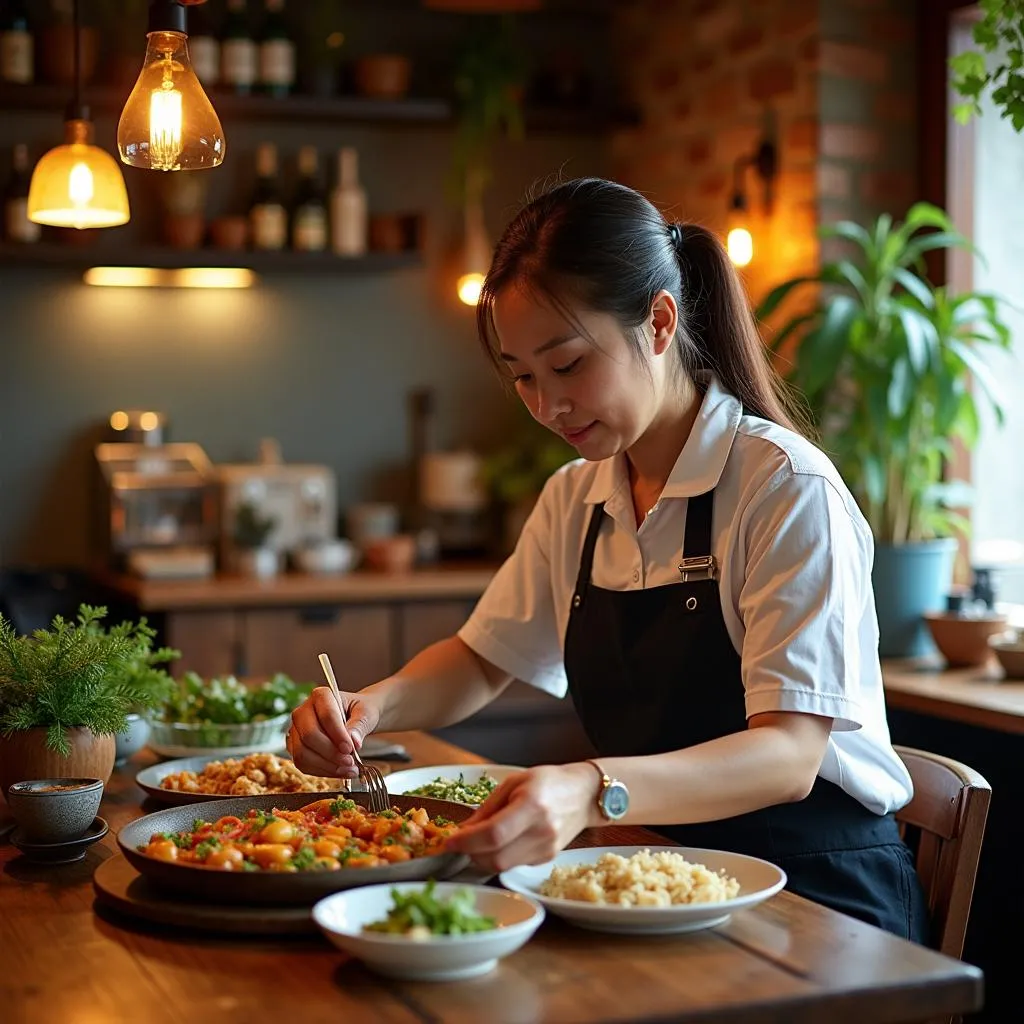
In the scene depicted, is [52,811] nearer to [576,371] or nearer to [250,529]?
[576,371]

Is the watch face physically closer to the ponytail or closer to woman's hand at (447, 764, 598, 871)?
woman's hand at (447, 764, 598, 871)

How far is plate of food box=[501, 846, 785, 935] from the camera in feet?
4.55

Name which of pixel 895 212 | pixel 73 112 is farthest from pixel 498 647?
pixel 895 212

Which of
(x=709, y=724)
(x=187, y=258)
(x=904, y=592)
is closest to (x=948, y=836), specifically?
(x=709, y=724)

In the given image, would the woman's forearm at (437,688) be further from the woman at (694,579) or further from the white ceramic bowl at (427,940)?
the white ceramic bowl at (427,940)

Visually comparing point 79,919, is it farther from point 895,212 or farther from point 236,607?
point 895,212

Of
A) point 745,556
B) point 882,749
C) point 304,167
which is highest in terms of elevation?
point 304,167

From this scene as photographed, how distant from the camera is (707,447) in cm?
197

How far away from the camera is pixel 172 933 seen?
1.44 metres

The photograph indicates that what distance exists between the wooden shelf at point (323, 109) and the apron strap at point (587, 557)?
Answer: 282 cm

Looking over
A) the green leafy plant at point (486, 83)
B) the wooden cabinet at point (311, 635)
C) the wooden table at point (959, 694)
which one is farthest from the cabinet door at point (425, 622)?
the green leafy plant at point (486, 83)

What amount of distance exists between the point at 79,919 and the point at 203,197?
3.63 metres

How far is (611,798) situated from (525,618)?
0.81m

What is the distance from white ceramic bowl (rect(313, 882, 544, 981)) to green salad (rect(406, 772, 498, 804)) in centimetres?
42
